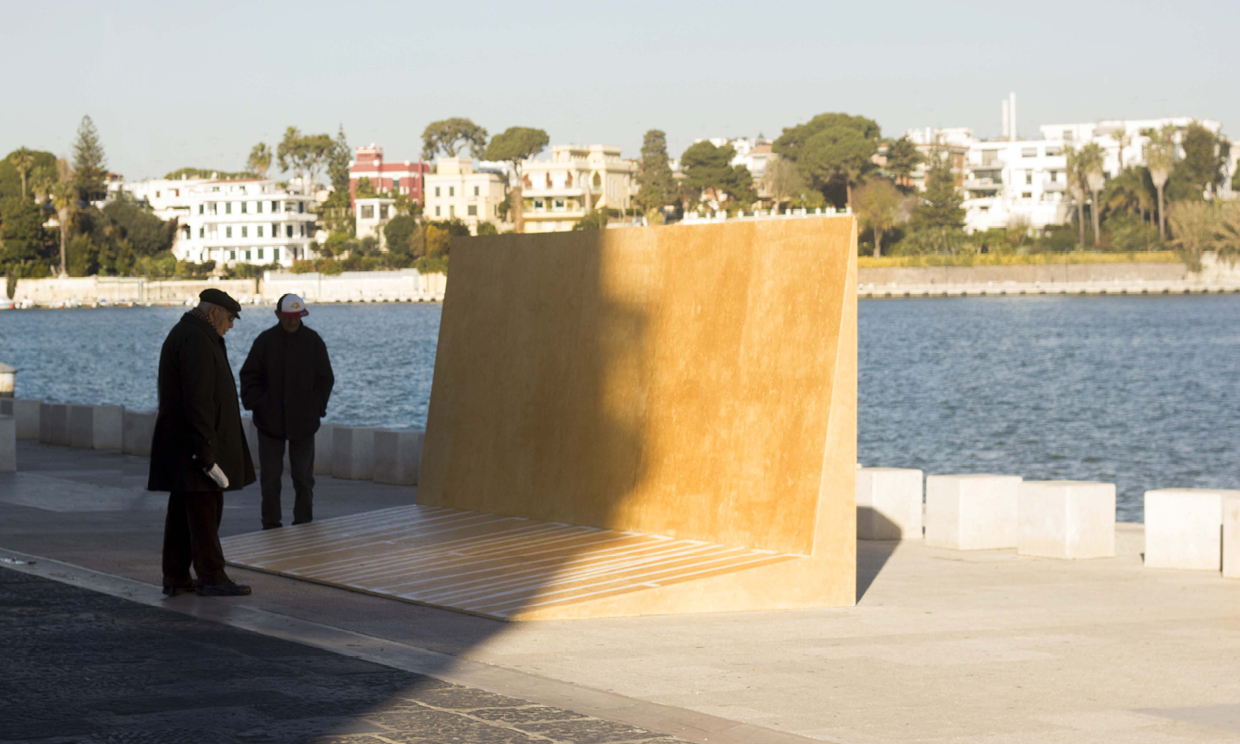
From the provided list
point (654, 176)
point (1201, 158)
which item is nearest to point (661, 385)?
point (1201, 158)

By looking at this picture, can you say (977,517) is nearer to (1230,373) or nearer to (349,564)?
(349,564)

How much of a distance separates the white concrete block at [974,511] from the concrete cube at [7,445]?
9.76 m

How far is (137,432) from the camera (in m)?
18.6

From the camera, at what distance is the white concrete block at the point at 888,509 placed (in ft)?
39.1

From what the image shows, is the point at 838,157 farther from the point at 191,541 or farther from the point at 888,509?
the point at 191,541

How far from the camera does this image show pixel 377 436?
1570 cm

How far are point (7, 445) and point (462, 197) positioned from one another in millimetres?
160341

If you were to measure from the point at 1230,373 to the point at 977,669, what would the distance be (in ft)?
231

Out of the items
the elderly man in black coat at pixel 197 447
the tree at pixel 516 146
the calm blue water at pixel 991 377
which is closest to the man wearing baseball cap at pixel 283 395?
the elderly man in black coat at pixel 197 447

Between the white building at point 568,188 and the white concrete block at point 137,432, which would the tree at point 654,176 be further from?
the white concrete block at point 137,432

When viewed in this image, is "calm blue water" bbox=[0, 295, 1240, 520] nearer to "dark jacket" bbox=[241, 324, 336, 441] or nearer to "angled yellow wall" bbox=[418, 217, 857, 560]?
"angled yellow wall" bbox=[418, 217, 857, 560]

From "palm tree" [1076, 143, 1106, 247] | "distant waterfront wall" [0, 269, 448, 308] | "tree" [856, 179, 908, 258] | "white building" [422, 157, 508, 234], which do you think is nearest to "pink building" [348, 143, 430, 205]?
"white building" [422, 157, 508, 234]

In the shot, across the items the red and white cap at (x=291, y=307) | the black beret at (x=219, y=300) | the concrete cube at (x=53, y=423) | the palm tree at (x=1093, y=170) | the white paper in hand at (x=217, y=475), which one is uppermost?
the palm tree at (x=1093, y=170)

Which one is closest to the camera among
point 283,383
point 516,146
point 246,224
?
point 283,383
